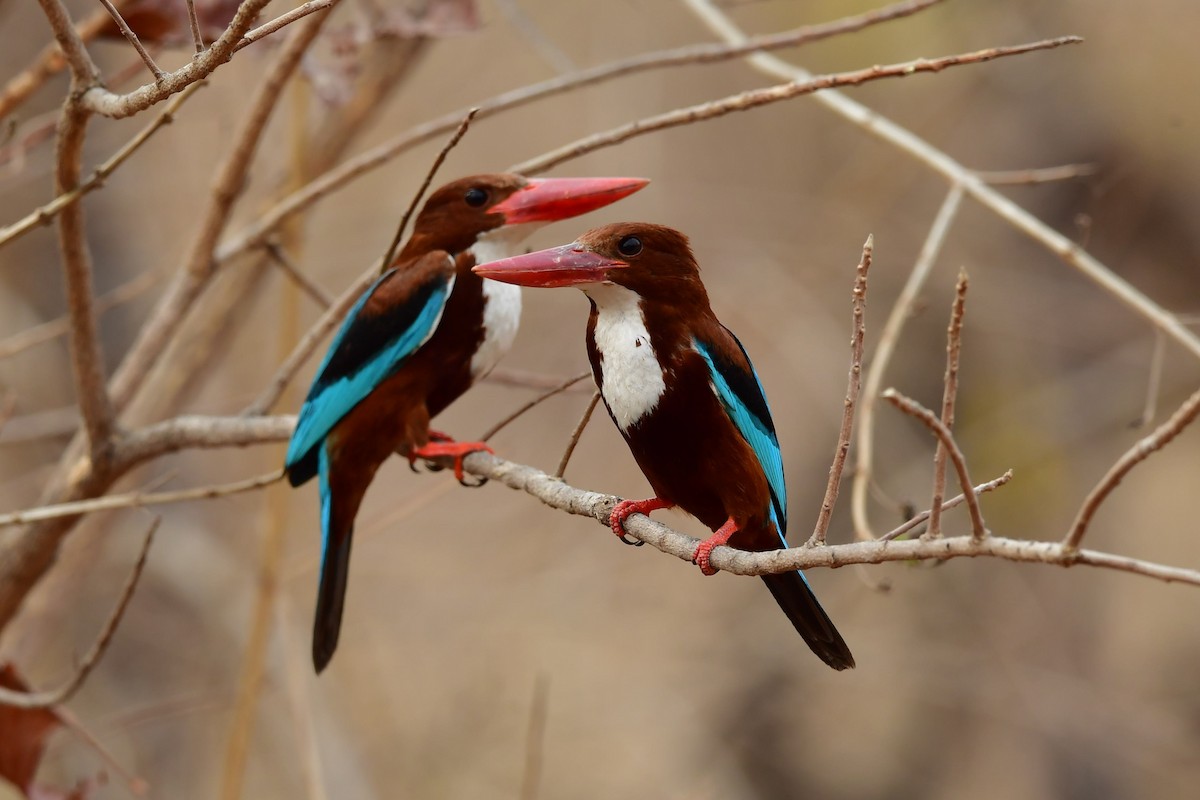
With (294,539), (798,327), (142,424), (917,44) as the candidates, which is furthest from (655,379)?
(294,539)

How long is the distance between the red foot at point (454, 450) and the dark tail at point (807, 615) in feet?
2.82

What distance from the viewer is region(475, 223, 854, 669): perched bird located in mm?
1968

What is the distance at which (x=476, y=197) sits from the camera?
276 cm

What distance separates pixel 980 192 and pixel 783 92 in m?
0.67

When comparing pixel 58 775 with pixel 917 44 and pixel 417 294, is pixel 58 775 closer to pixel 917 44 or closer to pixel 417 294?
pixel 417 294

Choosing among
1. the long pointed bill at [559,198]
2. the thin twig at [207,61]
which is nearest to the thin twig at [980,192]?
the long pointed bill at [559,198]

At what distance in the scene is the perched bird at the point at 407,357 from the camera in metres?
2.69

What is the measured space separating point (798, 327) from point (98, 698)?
336cm

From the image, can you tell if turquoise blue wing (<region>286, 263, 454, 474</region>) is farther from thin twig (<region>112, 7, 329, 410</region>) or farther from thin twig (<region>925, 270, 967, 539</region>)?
thin twig (<region>925, 270, 967, 539</region>)

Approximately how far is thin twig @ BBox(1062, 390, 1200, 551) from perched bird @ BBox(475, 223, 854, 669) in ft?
2.96

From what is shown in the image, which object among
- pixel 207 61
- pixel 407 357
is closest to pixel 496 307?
pixel 407 357

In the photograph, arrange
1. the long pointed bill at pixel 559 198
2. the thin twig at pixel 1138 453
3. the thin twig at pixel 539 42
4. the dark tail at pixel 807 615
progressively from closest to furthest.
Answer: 1. the thin twig at pixel 1138 453
2. the dark tail at pixel 807 615
3. the long pointed bill at pixel 559 198
4. the thin twig at pixel 539 42

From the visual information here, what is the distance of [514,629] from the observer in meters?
6.32

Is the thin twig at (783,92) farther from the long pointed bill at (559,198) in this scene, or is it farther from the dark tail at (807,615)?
the dark tail at (807,615)
